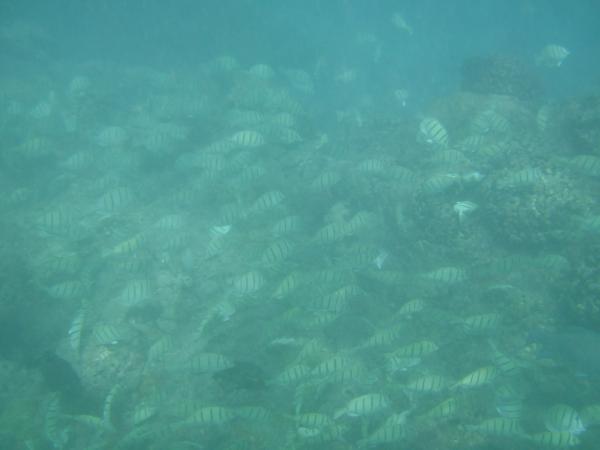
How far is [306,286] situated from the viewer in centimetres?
679

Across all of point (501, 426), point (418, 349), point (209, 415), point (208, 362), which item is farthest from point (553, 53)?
point (209, 415)

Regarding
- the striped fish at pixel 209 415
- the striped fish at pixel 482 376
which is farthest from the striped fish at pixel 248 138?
the striped fish at pixel 482 376

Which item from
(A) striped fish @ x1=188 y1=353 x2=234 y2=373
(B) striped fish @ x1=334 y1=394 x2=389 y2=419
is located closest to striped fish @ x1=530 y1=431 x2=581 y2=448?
(B) striped fish @ x1=334 y1=394 x2=389 y2=419

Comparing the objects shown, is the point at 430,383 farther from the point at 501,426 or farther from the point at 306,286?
the point at 306,286

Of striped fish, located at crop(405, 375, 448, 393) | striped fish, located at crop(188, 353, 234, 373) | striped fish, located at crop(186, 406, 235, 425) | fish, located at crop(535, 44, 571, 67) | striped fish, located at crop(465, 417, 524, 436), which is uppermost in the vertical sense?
fish, located at crop(535, 44, 571, 67)

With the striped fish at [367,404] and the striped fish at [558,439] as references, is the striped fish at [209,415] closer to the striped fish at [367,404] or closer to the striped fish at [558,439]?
the striped fish at [367,404]

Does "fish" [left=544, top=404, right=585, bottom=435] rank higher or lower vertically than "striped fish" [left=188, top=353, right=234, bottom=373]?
lower

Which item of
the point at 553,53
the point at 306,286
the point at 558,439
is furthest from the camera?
the point at 553,53

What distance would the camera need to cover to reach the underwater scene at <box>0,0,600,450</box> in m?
5.03

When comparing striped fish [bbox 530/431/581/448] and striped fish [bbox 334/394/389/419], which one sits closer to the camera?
striped fish [bbox 530/431/581/448]

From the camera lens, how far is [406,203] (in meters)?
8.33

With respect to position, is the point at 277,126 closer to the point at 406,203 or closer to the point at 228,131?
the point at 228,131

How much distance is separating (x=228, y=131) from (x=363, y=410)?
32.0 feet

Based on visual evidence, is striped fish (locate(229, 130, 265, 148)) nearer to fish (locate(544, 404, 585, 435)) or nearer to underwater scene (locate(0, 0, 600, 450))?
underwater scene (locate(0, 0, 600, 450))
